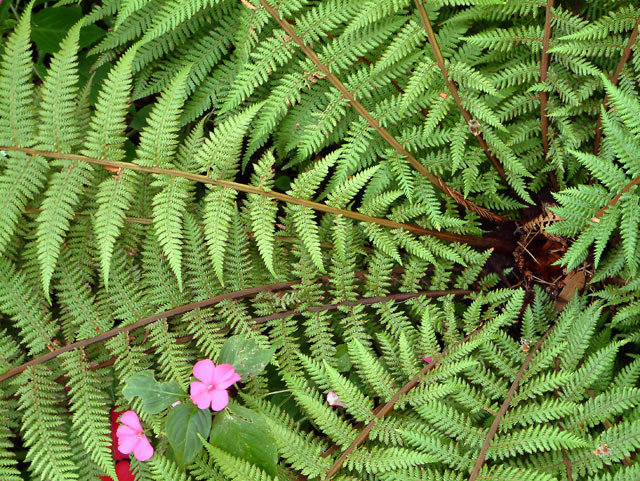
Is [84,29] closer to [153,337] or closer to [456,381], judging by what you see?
[153,337]

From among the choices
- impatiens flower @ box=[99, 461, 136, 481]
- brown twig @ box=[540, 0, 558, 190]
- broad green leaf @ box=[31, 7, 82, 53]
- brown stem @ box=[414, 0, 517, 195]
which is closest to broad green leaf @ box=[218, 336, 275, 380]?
impatiens flower @ box=[99, 461, 136, 481]

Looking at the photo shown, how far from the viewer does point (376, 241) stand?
2555 mm

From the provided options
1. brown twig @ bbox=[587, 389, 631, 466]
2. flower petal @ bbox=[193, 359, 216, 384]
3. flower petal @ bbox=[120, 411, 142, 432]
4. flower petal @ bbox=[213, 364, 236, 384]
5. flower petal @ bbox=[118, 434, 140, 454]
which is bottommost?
flower petal @ bbox=[118, 434, 140, 454]

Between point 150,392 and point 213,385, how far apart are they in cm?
25

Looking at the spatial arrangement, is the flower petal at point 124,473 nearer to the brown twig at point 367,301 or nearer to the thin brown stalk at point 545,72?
the brown twig at point 367,301

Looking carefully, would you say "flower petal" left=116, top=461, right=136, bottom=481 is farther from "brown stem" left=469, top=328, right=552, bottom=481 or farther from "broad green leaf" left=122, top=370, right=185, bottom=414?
"brown stem" left=469, top=328, right=552, bottom=481

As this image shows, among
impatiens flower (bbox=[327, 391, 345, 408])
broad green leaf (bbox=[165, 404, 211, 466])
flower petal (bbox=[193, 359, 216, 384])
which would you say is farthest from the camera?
impatiens flower (bbox=[327, 391, 345, 408])

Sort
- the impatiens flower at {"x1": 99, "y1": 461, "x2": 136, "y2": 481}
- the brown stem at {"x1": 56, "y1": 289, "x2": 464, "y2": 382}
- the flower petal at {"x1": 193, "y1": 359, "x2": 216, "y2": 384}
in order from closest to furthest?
the flower petal at {"x1": 193, "y1": 359, "x2": 216, "y2": 384}
the brown stem at {"x1": 56, "y1": 289, "x2": 464, "y2": 382}
the impatiens flower at {"x1": 99, "y1": 461, "x2": 136, "y2": 481}

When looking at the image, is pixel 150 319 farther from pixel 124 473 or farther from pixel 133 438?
pixel 124 473

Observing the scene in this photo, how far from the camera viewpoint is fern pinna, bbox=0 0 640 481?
2.25 metres

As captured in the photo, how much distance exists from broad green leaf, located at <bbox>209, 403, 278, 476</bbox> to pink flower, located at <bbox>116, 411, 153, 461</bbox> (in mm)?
311

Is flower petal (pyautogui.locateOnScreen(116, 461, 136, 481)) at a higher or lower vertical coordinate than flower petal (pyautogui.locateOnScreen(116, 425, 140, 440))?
lower

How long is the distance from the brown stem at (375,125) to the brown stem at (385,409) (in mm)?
663

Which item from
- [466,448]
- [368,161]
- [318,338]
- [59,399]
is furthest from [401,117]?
[59,399]
